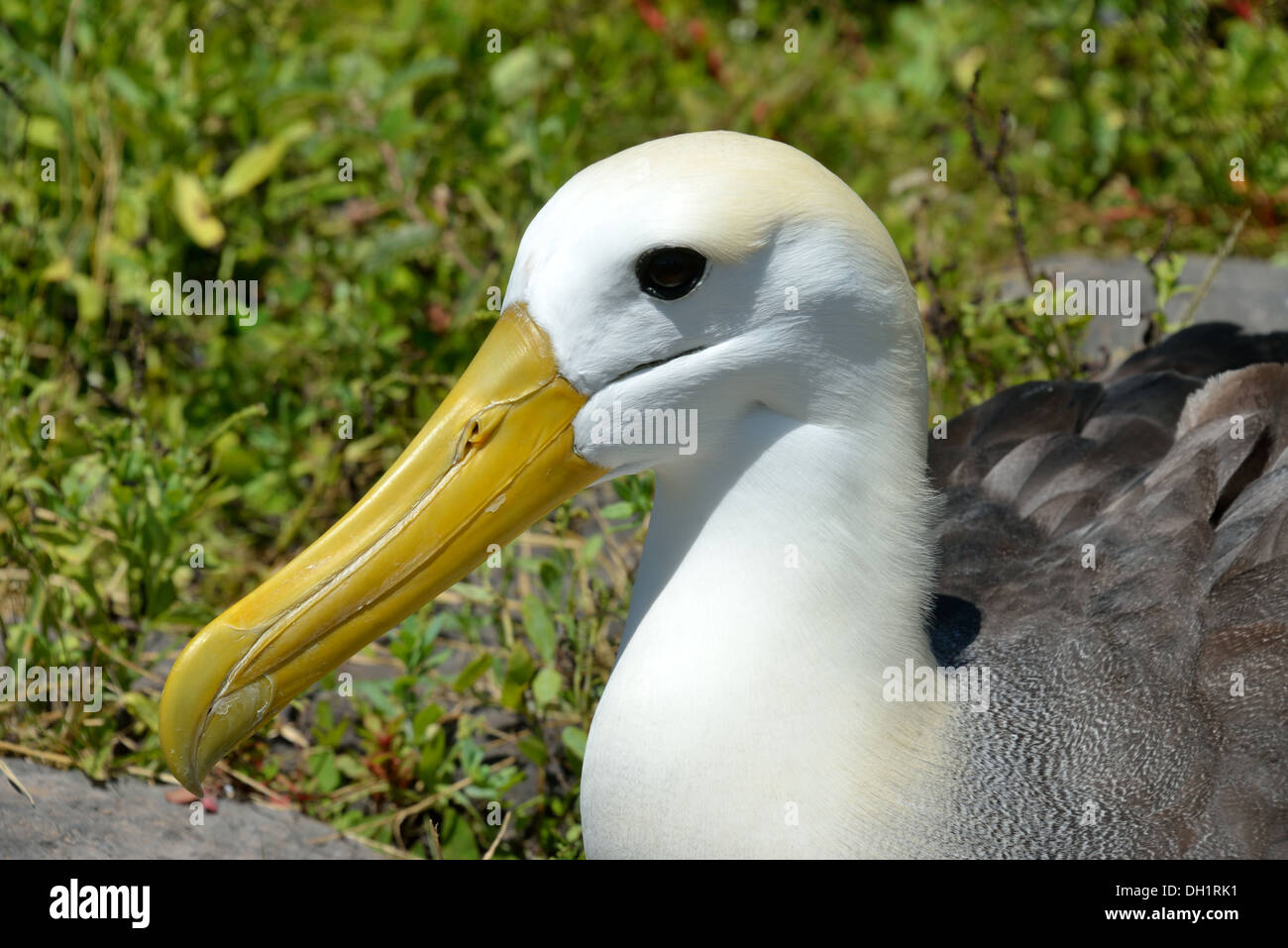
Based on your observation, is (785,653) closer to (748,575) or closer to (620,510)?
(748,575)

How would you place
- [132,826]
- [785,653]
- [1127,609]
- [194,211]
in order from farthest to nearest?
[194,211], [132,826], [1127,609], [785,653]

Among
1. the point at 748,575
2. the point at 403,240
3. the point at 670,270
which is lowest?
A: the point at 748,575

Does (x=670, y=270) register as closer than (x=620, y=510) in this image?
Yes

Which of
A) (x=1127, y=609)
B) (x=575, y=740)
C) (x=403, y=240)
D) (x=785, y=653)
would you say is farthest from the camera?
(x=403, y=240)

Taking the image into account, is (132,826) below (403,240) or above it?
below

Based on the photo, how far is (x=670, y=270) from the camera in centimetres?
250

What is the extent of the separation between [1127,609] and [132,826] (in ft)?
7.29

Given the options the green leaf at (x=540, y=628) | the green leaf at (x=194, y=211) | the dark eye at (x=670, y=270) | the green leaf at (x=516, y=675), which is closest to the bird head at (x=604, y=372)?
the dark eye at (x=670, y=270)

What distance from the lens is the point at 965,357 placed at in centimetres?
487

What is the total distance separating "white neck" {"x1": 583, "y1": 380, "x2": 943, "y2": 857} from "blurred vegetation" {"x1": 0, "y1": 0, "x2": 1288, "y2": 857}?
98cm

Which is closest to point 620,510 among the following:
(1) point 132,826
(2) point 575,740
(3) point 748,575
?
(2) point 575,740

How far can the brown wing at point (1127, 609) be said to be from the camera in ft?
8.86

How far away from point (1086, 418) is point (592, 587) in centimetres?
138

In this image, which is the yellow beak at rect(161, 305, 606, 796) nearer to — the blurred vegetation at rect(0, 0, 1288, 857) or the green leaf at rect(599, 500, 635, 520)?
the blurred vegetation at rect(0, 0, 1288, 857)
